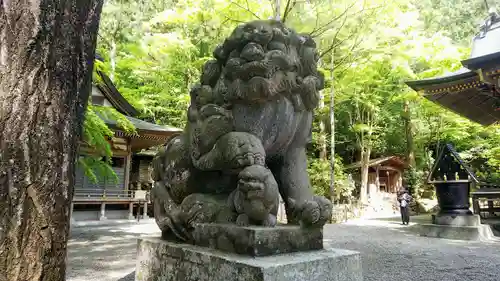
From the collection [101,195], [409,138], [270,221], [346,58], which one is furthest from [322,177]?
[270,221]

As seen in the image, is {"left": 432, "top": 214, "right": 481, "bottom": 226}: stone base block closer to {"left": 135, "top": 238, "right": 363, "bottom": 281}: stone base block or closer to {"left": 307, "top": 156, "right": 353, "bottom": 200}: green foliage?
{"left": 307, "top": 156, "right": 353, "bottom": 200}: green foliage

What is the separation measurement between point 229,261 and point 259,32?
1319 mm

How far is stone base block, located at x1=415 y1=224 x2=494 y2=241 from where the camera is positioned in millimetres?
7754

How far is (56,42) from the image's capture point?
5.37ft

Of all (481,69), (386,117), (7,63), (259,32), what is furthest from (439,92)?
(386,117)

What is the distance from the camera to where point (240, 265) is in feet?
5.44

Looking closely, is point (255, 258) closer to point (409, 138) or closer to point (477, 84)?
point (477, 84)

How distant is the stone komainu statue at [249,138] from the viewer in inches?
76.4

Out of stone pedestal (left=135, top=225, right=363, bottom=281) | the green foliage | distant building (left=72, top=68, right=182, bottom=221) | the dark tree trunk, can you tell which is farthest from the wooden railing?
the dark tree trunk

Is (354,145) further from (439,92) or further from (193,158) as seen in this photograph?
(193,158)

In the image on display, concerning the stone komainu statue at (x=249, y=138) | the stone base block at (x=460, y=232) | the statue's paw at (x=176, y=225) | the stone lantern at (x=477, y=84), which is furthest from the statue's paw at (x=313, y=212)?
the stone base block at (x=460, y=232)

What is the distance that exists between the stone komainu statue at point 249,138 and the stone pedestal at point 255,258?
0.35ft

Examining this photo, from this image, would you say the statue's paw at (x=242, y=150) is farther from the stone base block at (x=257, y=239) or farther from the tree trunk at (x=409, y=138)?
the tree trunk at (x=409, y=138)

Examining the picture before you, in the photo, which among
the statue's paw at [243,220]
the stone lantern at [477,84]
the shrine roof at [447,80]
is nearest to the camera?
the statue's paw at [243,220]
